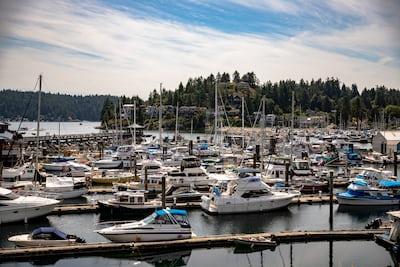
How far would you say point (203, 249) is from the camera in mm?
26828

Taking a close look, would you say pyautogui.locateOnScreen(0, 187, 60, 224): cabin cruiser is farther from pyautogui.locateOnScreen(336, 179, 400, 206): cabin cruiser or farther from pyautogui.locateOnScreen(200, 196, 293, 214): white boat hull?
pyautogui.locateOnScreen(336, 179, 400, 206): cabin cruiser

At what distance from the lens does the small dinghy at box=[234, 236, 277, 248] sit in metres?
27.0

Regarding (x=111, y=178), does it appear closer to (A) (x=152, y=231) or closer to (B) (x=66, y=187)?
(B) (x=66, y=187)

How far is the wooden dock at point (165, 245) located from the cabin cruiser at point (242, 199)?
294 inches

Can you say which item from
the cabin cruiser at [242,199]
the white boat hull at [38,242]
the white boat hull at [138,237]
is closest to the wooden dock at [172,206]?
the cabin cruiser at [242,199]

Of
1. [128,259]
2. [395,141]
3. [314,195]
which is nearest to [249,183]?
[314,195]

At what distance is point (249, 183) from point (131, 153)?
28896 millimetres

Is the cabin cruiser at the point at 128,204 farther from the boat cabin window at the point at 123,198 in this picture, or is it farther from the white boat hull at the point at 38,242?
the white boat hull at the point at 38,242

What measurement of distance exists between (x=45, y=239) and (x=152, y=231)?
233 inches

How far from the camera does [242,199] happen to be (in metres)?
35.9

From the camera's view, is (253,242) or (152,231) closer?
(152,231)

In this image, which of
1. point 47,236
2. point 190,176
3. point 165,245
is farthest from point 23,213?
point 190,176

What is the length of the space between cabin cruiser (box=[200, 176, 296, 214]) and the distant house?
47.3m

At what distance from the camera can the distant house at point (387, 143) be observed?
77.2 metres
